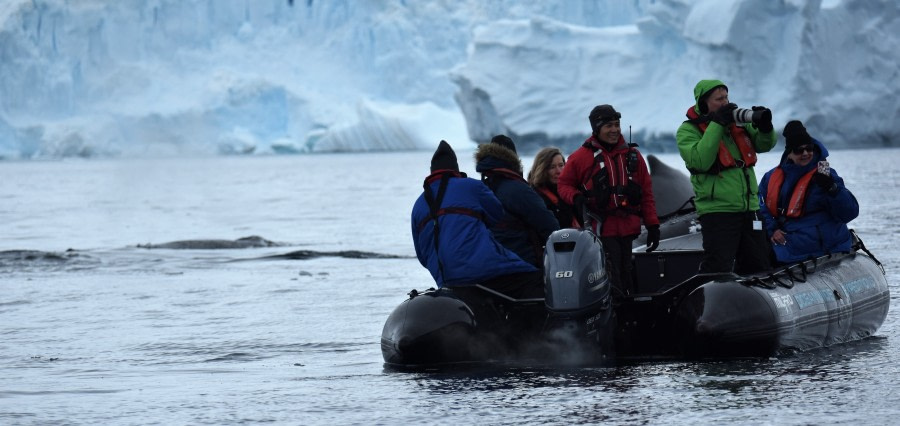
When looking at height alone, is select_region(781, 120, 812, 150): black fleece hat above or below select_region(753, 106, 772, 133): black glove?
below

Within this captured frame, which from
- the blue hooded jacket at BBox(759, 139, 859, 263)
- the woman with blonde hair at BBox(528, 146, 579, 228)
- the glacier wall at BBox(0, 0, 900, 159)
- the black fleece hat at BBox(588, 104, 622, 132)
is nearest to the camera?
the black fleece hat at BBox(588, 104, 622, 132)

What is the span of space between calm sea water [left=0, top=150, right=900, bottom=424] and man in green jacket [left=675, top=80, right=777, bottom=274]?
724 millimetres

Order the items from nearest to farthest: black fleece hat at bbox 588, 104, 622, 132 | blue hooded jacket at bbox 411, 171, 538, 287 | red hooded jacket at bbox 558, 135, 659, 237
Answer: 1. blue hooded jacket at bbox 411, 171, 538, 287
2. black fleece hat at bbox 588, 104, 622, 132
3. red hooded jacket at bbox 558, 135, 659, 237

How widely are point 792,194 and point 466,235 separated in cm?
207

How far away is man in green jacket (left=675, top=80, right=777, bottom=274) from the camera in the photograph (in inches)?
285

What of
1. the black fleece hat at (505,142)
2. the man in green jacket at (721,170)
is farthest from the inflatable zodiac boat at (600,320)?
the black fleece hat at (505,142)

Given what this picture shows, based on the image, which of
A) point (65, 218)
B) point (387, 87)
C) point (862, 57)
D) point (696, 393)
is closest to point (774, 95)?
point (862, 57)

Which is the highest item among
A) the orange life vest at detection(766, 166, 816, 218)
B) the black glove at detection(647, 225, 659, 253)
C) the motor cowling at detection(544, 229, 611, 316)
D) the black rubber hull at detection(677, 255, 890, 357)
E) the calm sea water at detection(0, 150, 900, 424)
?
the orange life vest at detection(766, 166, 816, 218)

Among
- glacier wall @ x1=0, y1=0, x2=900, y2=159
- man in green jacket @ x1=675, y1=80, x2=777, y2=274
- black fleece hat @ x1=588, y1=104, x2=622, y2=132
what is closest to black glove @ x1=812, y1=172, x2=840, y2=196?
man in green jacket @ x1=675, y1=80, x2=777, y2=274

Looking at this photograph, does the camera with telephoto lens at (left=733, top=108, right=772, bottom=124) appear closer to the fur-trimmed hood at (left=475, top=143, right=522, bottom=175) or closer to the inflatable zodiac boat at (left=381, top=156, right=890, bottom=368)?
the inflatable zodiac boat at (left=381, top=156, right=890, bottom=368)

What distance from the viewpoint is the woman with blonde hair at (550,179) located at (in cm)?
775

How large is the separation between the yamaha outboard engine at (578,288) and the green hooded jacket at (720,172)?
922mm

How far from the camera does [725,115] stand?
23.4ft

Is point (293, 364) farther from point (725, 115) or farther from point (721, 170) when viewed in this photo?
point (725, 115)
